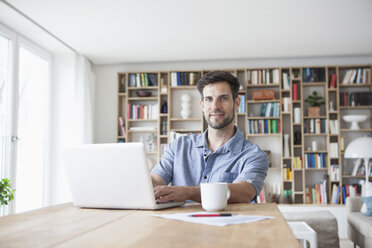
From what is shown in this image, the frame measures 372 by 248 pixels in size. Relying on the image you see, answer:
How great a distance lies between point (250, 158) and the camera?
1.70 meters

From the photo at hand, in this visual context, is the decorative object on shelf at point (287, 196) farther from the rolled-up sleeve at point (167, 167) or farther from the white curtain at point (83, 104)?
the rolled-up sleeve at point (167, 167)

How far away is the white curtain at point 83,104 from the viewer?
5.46 m

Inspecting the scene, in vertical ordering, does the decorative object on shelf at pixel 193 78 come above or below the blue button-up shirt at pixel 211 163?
above

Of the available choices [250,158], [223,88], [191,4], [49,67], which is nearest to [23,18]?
[49,67]

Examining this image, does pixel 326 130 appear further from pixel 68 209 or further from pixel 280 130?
pixel 68 209

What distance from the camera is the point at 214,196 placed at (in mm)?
1165

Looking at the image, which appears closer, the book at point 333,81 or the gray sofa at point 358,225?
the gray sofa at point 358,225

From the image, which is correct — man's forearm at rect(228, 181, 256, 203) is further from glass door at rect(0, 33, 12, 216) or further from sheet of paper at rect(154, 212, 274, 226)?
glass door at rect(0, 33, 12, 216)

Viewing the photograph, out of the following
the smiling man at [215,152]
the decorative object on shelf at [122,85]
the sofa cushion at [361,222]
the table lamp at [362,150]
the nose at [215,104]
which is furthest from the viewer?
the decorative object on shelf at [122,85]

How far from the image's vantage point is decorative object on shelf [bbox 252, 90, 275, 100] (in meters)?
5.76

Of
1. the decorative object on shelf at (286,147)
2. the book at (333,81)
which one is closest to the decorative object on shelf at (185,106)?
the decorative object on shelf at (286,147)

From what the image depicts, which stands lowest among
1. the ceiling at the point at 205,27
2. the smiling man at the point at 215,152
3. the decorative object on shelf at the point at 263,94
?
the smiling man at the point at 215,152

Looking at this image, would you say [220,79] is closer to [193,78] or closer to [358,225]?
[358,225]

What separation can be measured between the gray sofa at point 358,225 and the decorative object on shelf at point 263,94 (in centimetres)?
204
